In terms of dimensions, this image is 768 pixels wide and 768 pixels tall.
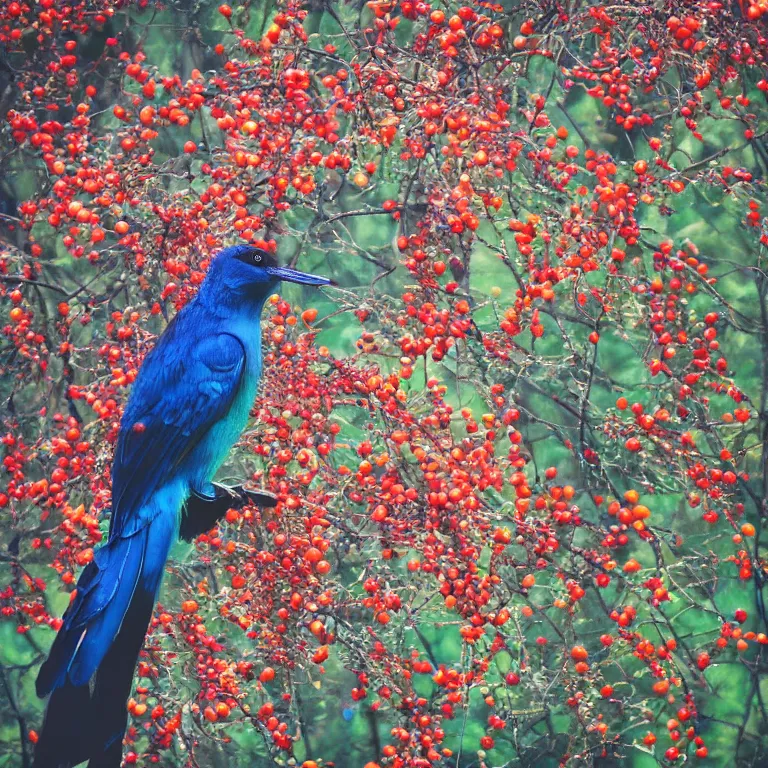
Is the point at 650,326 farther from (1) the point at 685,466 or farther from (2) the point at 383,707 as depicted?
(2) the point at 383,707

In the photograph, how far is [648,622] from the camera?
2.26 meters

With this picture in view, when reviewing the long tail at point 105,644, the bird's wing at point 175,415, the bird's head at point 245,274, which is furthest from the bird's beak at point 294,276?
the long tail at point 105,644

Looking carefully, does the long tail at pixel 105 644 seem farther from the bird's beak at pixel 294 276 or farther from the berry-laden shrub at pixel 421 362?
the bird's beak at pixel 294 276

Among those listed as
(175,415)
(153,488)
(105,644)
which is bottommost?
(105,644)

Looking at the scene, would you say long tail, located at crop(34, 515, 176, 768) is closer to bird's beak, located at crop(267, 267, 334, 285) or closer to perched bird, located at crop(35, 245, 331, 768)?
perched bird, located at crop(35, 245, 331, 768)

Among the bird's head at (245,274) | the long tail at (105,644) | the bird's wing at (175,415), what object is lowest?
the long tail at (105,644)

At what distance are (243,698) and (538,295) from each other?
111 cm

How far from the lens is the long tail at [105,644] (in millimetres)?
2115

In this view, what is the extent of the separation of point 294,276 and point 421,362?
13.6 inches

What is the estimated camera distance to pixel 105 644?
212 centimetres

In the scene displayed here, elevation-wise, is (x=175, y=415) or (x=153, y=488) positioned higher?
(x=175, y=415)

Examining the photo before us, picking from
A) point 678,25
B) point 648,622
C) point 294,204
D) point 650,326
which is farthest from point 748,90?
point 648,622

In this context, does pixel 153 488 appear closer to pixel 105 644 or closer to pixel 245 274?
pixel 105 644

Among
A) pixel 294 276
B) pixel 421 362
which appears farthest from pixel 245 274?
pixel 421 362
